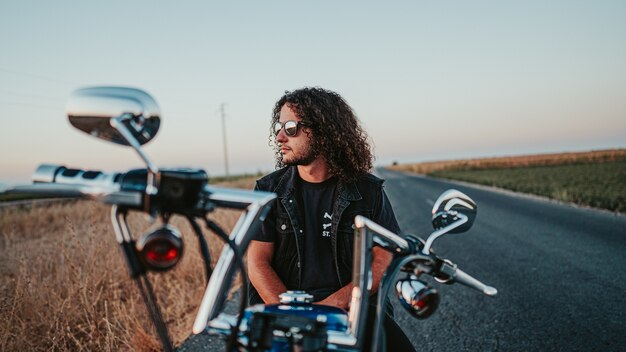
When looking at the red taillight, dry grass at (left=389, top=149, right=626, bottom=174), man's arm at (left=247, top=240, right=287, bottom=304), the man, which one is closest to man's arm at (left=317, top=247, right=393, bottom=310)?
the man

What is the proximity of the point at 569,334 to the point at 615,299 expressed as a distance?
128cm

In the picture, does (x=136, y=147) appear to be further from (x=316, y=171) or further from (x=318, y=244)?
(x=316, y=171)

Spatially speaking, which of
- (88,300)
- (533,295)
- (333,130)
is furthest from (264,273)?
(533,295)

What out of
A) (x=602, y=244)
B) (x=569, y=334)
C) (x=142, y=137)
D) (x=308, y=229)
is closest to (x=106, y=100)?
(x=142, y=137)

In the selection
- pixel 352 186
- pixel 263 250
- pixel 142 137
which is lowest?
pixel 263 250

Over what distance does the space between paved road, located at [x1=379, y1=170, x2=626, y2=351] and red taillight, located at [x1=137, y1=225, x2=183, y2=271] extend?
2946 mm

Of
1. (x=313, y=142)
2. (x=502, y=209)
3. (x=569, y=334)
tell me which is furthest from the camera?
(x=502, y=209)

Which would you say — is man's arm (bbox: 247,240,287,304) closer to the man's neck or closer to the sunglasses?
the man's neck

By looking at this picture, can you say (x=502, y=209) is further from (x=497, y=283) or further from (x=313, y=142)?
(x=313, y=142)

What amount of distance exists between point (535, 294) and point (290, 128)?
376cm

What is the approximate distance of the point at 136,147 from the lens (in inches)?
36.4

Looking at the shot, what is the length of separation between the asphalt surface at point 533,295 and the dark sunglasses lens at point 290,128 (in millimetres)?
2003

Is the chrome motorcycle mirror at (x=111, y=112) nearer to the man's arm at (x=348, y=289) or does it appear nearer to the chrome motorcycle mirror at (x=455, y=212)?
the chrome motorcycle mirror at (x=455, y=212)

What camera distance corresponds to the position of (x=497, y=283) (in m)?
4.95
